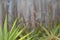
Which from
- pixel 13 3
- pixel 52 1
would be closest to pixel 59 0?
pixel 52 1

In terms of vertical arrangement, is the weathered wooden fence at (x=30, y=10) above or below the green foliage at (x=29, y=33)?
above

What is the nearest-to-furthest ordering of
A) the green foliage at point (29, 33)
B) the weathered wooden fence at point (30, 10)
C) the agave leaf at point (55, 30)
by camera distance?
the green foliage at point (29, 33) < the agave leaf at point (55, 30) < the weathered wooden fence at point (30, 10)

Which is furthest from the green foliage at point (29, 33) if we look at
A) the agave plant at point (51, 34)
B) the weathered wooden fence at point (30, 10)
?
the weathered wooden fence at point (30, 10)

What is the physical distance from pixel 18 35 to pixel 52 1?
81 centimetres

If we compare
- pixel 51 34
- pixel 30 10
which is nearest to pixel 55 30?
pixel 51 34

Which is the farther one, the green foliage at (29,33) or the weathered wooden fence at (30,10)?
the weathered wooden fence at (30,10)

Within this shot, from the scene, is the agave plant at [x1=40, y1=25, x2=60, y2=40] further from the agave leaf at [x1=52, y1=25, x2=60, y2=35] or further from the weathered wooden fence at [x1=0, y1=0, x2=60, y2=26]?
the weathered wooden fence at [x1=0, y1=0, x2=60, y2=26]

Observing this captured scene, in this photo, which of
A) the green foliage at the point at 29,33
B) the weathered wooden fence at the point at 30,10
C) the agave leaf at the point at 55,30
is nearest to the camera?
the green foliage at the point at 29,33

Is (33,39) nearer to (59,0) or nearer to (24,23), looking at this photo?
(24,23)

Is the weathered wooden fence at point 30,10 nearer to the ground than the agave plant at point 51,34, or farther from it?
farther from it

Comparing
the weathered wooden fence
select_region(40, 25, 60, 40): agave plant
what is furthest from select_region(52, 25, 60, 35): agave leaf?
the weathered wooden fence

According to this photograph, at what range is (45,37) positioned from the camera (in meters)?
3.11

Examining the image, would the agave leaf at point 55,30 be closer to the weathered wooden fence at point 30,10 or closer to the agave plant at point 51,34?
the agave plant at point 51,34

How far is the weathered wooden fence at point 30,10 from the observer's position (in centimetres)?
333
